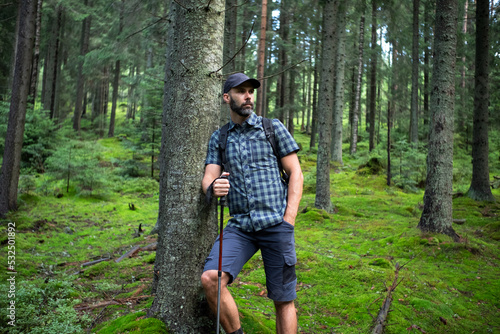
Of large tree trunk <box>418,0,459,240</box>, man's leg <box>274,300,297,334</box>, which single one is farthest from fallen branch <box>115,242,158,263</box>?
large tree trunk <box>418,0,459,240</box>

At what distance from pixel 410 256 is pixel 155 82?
431 inches

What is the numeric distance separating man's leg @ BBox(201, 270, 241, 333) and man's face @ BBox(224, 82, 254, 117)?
1.34 meters

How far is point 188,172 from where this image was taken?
2789 millimetres

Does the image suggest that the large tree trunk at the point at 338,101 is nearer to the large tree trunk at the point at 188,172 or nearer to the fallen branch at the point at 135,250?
the fallen branch at the point at 135,250

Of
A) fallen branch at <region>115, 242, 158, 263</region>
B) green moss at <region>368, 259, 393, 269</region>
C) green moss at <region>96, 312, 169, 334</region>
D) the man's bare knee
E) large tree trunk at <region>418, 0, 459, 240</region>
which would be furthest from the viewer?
large tree trunk at <region>418, 0, 459, 240</region>

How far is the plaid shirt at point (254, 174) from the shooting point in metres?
2.58

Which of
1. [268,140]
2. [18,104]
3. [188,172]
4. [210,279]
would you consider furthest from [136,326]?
[18,104]

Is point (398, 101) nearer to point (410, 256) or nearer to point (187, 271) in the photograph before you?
point (410, 256)

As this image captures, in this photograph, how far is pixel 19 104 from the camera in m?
8.71

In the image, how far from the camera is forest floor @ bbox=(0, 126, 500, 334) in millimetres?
3422

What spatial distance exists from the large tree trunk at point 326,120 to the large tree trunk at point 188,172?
6759 millimetres

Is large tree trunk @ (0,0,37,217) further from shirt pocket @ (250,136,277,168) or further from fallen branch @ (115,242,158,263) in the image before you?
shirt pocket @ (250,136,277,168)

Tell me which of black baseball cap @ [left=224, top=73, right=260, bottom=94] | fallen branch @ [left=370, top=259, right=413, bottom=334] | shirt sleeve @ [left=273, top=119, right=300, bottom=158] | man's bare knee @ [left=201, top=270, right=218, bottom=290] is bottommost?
fallen branch @ [left=370, top=259, right=413, bottom=334]

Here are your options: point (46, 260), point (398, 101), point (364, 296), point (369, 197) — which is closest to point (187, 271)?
point (364, 296)
